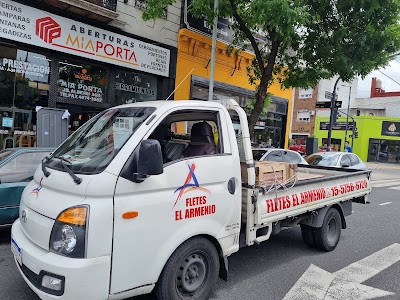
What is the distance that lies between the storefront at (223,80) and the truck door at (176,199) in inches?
296

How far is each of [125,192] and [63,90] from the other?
826 centimetres

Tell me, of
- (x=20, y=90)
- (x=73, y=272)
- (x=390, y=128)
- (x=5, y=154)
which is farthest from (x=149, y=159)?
(x=390, y=128)

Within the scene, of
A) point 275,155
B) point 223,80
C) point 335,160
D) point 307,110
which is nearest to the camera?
point 275,155

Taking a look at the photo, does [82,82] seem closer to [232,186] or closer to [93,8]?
[93,8]

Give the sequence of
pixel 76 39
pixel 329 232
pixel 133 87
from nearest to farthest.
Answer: pixel 329 232 → pixel 76 39 → pixel 133 87

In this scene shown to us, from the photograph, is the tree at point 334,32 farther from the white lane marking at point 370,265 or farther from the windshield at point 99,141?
the windshield at point 99,141

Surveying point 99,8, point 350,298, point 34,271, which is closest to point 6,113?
point 99,8

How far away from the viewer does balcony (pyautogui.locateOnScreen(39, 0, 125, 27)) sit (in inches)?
368

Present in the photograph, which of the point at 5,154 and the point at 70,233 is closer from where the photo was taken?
the point at 70,233

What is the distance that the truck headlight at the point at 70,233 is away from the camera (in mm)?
2773

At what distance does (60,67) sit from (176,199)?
27.3 feet

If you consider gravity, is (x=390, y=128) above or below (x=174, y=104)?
above

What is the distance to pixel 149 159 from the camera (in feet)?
9.53

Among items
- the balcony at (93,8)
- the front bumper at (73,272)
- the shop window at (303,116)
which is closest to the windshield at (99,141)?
the front bumper at (73,272)
